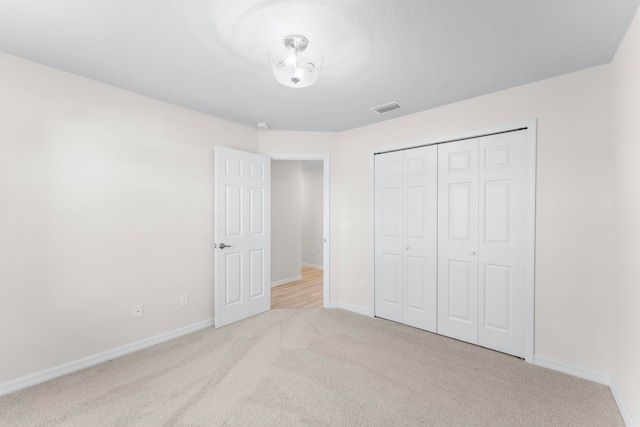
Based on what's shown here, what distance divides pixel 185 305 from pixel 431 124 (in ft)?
10.9

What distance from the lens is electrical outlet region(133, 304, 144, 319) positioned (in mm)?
2750

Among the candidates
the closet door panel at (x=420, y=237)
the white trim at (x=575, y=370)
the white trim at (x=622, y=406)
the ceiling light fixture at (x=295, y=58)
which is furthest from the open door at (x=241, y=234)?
the white trim at (x=622, y=406)

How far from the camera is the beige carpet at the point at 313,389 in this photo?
1.81 meters

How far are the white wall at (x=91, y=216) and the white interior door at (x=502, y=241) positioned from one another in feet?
9.60

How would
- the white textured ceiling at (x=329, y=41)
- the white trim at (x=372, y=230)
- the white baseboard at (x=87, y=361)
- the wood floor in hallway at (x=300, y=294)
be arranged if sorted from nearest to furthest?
the white textured ceiling at (x=329, y=41) → the white baseboard at (x=87, y=361) → the white trim at (x=372, y=230) → the wood floor in hallway at (x=300, y=294)

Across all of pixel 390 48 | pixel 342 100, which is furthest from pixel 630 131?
pixel 342 100

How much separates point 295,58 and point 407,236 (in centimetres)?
226

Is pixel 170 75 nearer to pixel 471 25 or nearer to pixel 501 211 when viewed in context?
pixel 471 25

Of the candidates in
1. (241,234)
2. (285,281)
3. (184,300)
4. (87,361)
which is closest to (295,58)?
(241,234)

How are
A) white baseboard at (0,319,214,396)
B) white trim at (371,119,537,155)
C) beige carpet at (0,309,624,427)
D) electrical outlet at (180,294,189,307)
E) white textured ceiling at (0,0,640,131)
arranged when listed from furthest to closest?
electrical outlet at (180,294,189,307), white trim at (371,119,537,155), white baseboard at (0,319,214,396), beige carpet at (0,309,624,427), white textured ceiling at (0,0,640,131)

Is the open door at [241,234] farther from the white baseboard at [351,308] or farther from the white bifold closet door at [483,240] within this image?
the white bifold closet door at [483,240]

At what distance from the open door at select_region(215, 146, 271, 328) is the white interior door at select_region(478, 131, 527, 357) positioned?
249 centimetres

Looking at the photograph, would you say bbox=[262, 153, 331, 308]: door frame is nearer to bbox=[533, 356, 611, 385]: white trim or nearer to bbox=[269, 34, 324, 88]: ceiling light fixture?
bbox=[269, 34, 324, 88]: ceiling light fixture

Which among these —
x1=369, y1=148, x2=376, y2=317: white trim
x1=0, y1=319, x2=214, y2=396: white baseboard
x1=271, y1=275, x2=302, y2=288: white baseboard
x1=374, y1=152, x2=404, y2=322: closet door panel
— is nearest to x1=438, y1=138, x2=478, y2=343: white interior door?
x1=374, y1=152, x2=404, y2=322: closet door panel
